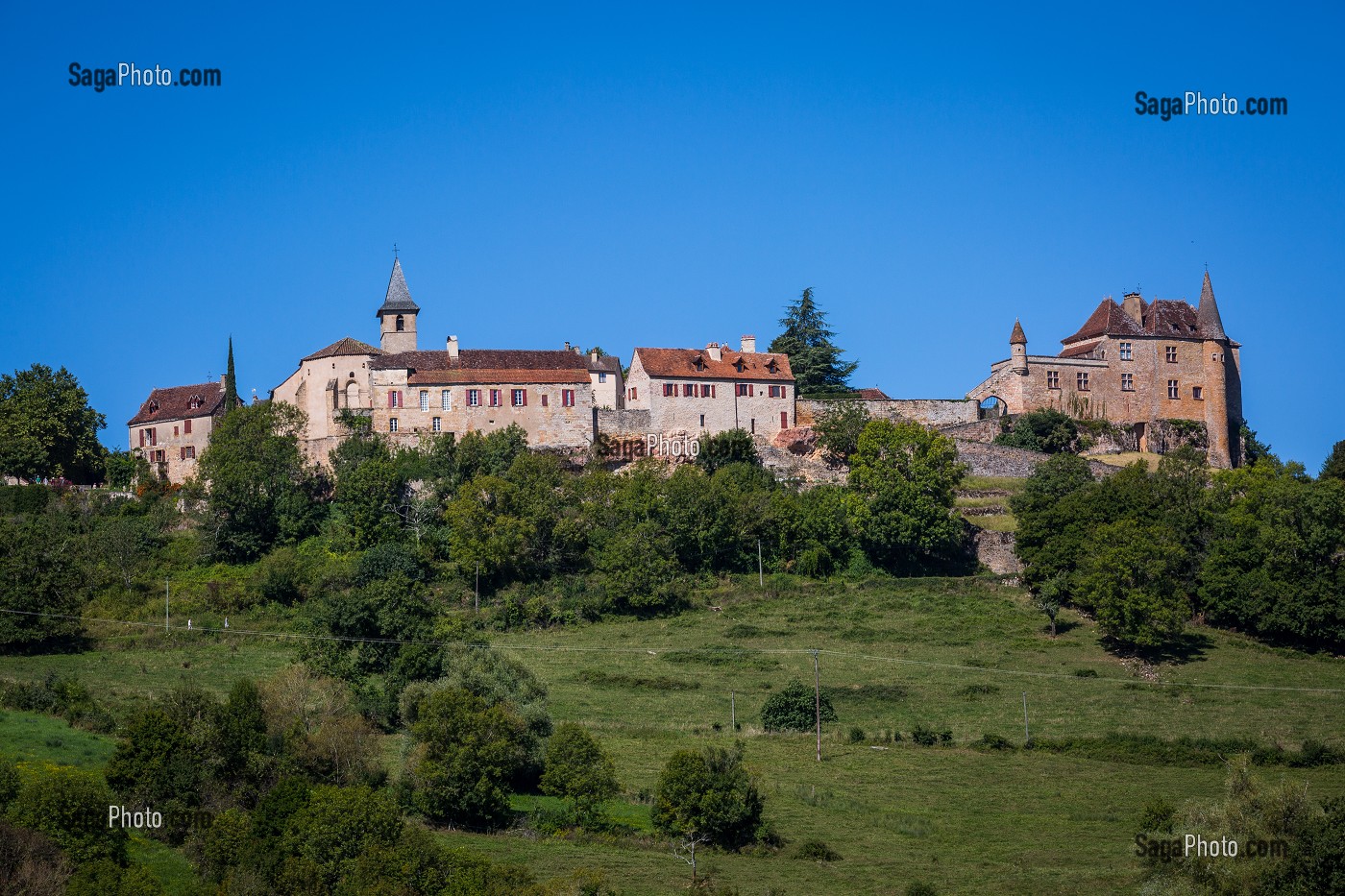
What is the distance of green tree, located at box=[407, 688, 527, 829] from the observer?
43.4m

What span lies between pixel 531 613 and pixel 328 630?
35.7 ft

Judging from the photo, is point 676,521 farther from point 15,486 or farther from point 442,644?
point 15,486

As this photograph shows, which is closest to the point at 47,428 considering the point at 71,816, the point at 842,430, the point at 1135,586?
the point at 842,430

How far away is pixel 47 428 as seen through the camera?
252ft

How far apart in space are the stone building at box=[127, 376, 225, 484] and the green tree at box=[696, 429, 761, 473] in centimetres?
2345

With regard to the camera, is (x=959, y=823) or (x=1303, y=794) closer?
(x=1303, y=794)

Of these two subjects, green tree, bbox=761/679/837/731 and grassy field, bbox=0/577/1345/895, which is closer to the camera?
grassy field, bbox=0/577/1345/895

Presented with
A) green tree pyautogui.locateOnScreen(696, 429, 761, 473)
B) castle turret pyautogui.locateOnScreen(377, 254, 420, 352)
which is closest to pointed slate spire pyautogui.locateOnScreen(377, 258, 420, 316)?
castle turret pyautogui.locateOnScreen(377, 254, 420, 352)

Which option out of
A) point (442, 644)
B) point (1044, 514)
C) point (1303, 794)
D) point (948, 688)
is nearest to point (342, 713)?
point (442, 644)

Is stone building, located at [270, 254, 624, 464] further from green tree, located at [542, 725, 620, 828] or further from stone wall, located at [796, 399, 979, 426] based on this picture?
green tree, located at [542, 725, 620, 828]

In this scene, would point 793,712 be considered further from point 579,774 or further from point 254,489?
point 254,489

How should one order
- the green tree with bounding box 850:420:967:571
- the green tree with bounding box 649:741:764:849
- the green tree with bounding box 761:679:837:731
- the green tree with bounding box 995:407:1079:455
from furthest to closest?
the green tree with bounding box 995:407:1079:455, the green tree with bounding box 850:420:967:571, the green tree with bounding box 761:679:837:731, the green tree with bounding box 649:741:764:849

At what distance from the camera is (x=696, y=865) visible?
40.9 metres

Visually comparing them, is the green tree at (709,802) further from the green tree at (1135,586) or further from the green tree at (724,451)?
the green tree at (724,451)
